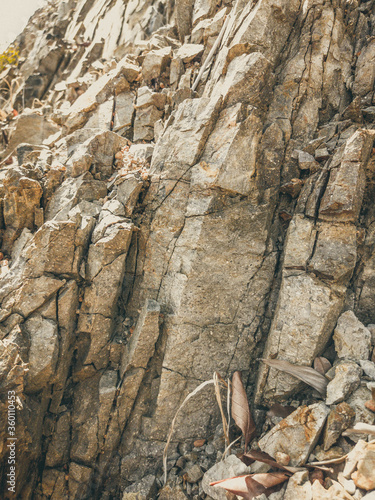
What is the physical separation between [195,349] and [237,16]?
10972mm

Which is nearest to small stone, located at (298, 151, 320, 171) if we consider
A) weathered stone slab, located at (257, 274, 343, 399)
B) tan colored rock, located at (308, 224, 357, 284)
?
tan colored rock, located at (308, 224, 357, 284)

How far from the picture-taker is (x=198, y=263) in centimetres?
750

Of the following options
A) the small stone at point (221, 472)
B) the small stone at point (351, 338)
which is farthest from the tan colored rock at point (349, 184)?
the small stone at point (221, 472)

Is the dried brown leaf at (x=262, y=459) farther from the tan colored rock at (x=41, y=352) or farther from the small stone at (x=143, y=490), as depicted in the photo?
the tan colored rock at (x=41, y=352)

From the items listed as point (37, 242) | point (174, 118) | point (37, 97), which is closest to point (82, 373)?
point (37, 242)

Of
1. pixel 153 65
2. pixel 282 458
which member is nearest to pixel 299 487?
pixel 282 458

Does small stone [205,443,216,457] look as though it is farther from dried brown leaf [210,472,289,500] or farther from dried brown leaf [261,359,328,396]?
dried brown leaf [261,359,328,396]

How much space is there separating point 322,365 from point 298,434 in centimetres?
157

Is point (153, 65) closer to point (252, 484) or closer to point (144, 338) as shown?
point (144, 338)

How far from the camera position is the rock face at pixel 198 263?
6.82 meters

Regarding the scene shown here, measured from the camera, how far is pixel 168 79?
40.3 feet

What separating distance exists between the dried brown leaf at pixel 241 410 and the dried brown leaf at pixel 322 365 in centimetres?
179

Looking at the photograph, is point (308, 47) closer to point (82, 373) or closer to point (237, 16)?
point (237, 16)

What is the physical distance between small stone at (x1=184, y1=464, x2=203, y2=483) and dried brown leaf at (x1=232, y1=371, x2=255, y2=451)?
4.00ft
